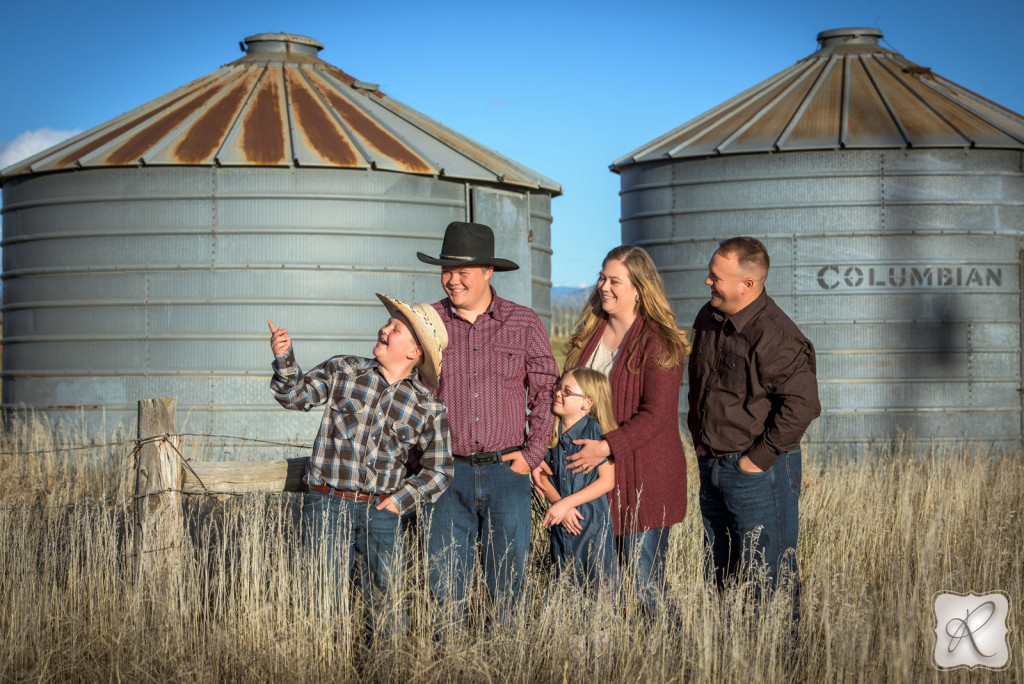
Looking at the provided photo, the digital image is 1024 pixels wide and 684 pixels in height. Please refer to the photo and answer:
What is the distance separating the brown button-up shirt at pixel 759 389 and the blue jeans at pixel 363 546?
A: 1.30 meters

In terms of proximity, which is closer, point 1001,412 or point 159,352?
point 159,352

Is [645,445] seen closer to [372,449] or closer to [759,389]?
[759,389]

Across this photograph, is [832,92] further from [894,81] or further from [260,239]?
[260,239]

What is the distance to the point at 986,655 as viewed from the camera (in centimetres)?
390

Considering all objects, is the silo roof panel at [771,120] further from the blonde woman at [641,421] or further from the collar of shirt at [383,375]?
the collar of shirt at [383,375]

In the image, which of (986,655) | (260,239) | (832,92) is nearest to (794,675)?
(986,655)

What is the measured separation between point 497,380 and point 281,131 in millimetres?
5791

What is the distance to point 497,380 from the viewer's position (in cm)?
416

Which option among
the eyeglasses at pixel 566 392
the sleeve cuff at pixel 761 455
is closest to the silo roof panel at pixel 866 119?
the sleeve cuff at pixel 761 455

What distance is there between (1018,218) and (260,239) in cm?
695

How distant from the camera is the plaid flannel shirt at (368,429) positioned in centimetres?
391

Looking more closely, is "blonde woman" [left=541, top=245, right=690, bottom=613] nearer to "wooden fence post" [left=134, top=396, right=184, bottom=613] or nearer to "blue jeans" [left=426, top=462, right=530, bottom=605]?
"blue jeans" [left=426, top=462, right=530, bottom=605]

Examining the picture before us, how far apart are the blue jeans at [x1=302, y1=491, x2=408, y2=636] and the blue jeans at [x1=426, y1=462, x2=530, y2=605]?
174mm

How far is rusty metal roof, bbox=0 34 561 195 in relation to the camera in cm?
900
